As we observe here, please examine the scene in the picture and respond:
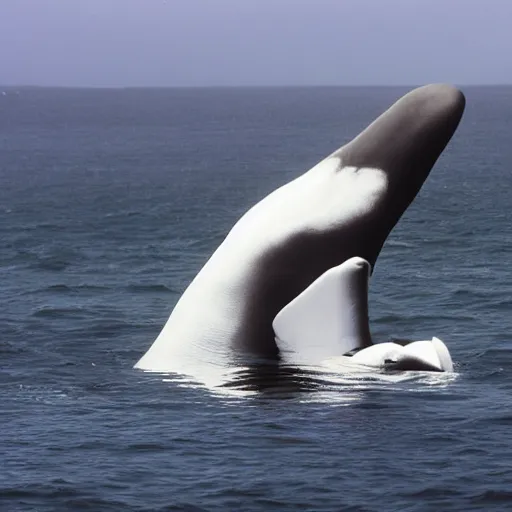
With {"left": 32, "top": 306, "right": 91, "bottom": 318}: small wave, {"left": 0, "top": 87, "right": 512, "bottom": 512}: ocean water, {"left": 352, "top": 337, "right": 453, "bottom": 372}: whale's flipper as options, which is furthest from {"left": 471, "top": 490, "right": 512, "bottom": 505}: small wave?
{"left": 32, "top": 306, "right": 91, "bottom": 318}: small wave

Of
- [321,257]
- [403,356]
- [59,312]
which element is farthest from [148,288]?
[403,356]

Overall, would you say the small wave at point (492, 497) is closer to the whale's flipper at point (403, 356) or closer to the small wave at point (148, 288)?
the whale's flipper at point (403, 356)

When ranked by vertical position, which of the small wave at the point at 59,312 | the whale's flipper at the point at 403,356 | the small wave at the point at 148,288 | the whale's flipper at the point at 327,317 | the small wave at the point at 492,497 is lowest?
the small wave at the point at 148,288

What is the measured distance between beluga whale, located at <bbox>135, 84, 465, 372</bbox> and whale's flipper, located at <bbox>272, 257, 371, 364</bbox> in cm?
1

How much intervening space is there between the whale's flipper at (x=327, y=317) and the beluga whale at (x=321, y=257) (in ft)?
0.05

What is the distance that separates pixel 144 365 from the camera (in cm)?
2341

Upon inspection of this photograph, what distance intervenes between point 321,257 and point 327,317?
87 centimetres

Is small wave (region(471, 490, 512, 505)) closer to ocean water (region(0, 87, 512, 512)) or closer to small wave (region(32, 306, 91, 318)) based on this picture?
ocean water (region(0, 87, 512, 512))

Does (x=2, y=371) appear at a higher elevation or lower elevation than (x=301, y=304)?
lower

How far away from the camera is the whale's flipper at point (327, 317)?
2130 centimetres

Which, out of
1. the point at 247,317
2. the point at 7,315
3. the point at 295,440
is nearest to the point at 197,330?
the point at 247,317

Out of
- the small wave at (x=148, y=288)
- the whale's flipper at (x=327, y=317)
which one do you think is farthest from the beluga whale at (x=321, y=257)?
the small wave at (x=148, y=288)

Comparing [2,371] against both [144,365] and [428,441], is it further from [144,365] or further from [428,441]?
[428,441]

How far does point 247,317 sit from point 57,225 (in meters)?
46.0
